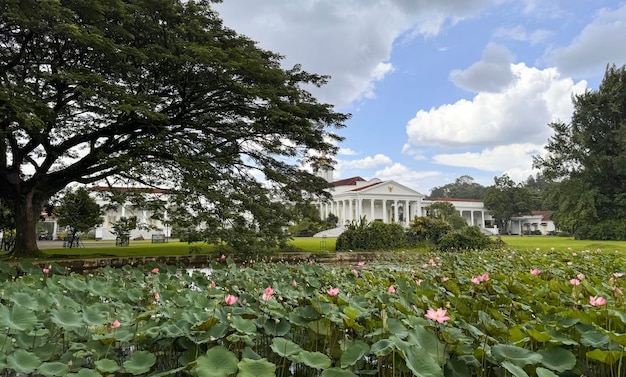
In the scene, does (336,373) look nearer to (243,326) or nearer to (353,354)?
(353,354)

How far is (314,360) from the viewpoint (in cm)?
164

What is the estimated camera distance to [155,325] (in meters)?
2.17

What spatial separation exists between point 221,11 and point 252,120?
3.90 meters

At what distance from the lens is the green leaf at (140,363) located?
5.60ft

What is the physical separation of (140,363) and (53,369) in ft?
1.08

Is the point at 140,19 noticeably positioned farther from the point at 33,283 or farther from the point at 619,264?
the point at 619,264

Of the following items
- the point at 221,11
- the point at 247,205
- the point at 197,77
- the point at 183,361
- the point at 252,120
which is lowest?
the point at 183,361

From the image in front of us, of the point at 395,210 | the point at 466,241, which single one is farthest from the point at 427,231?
the point at 395,210

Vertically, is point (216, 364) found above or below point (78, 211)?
below

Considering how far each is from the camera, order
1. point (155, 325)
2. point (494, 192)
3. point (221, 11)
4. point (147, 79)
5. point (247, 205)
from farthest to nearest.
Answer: point (494, 192)
point (221, 11)
point (147, 79)
point (247, 205)
point (155, 325)

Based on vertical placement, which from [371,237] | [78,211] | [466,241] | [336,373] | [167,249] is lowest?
[167,249]

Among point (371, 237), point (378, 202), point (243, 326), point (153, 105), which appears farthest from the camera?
point (378, 202)

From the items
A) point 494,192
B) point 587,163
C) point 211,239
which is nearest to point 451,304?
point 211,239

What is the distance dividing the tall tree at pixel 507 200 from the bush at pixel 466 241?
117ft
